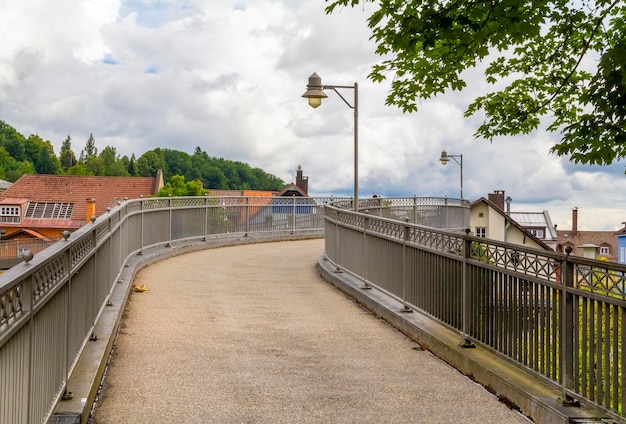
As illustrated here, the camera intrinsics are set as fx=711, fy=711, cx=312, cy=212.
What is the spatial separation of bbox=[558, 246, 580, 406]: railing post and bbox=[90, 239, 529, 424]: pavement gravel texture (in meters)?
0.54

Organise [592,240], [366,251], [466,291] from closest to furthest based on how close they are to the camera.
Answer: [466,291] < [366,251] < [592,240]

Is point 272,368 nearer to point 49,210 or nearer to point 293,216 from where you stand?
point 293,216

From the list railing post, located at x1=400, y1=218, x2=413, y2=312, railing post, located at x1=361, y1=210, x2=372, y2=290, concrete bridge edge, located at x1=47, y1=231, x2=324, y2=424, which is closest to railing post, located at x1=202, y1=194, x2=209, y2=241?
concrete bridge edge, located at x1=47, y1=231, x2=324, y2=424

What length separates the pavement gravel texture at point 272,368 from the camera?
237 inches

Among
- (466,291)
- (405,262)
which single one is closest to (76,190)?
(405,262)

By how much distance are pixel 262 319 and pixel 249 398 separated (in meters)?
3.83

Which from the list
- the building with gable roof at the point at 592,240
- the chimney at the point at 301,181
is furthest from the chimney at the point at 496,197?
the building with gable roof at the point at 592,240

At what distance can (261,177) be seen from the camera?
562 feet

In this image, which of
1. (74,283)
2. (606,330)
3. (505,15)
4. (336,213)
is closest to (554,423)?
(606,330)

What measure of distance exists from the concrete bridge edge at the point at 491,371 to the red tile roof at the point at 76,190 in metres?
77.0

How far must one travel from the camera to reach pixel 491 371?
21.8 ft

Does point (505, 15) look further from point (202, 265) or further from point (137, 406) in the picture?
point (202, 265)

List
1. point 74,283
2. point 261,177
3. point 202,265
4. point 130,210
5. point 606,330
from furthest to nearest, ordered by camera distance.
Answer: point 261,177, point 202,265, point 130,210, point 74,283, point 606,330

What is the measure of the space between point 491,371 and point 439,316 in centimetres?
182
